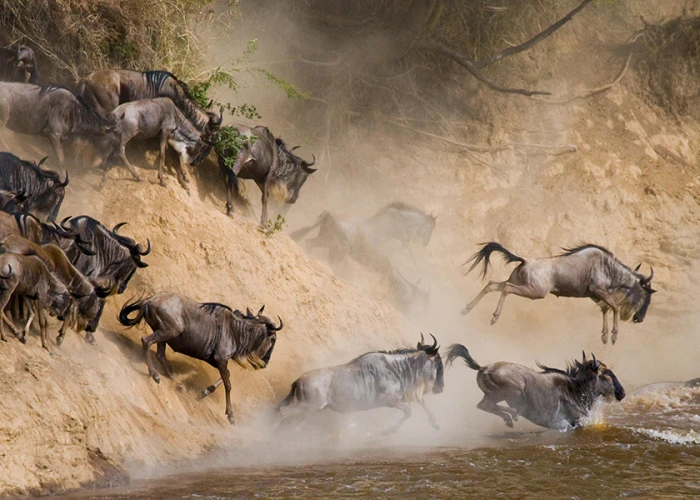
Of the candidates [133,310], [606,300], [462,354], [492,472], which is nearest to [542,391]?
[462,354]

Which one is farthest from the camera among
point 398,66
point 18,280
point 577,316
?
point 398,66

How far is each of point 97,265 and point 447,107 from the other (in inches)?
494

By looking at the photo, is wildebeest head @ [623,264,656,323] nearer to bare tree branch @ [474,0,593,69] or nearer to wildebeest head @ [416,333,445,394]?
wildebeest head @ [416,333,445,394]

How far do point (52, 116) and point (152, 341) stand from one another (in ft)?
10.7

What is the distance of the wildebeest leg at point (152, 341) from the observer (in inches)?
403

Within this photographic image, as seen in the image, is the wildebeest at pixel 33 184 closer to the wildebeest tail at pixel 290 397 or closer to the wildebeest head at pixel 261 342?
the wildebeest head at pixel 261 342

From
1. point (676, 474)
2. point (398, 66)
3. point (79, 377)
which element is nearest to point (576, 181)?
point (398, 66)

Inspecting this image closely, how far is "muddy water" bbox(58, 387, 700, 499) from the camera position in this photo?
859cm

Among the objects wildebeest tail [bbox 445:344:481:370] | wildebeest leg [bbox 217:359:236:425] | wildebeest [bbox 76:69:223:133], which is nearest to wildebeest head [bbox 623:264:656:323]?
wildebeest tail [bbox 445:344:481:370]

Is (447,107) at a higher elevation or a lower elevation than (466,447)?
higher

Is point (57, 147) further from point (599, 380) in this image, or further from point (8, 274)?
point (599, 380)

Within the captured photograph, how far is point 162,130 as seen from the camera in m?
12.5

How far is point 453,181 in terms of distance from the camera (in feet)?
67.2

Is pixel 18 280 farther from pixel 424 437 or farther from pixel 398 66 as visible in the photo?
pixel 398 66
